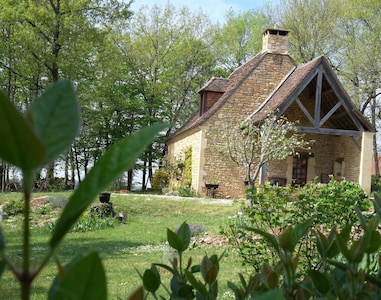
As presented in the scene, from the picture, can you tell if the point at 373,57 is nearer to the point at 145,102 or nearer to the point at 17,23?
the point at 145,102

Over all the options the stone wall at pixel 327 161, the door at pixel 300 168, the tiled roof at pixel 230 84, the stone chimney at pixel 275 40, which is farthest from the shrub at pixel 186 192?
the stone chimney at pixel 275 40

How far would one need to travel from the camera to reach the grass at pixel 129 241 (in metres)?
5.26

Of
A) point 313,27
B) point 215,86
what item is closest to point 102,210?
point 215,86

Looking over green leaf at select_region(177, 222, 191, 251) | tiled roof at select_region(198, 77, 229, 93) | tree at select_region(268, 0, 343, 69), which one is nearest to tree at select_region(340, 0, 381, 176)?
tree at select_region(268, 0, 343, 69)

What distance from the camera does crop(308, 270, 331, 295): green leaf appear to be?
75cm

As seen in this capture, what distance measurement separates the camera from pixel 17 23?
2181 centimetres

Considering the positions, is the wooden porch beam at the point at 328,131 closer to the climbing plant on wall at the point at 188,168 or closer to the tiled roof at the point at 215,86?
the tiled roof at the point at 215,86

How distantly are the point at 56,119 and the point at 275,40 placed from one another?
20.5m

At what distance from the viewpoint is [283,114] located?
1977cm

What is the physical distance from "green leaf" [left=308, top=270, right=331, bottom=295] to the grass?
33.1 inches

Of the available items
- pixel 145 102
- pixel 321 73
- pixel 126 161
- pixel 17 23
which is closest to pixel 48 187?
pixel 17 23

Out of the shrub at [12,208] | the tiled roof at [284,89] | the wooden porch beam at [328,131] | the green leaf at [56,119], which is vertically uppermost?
the tiled roof at [284,89]

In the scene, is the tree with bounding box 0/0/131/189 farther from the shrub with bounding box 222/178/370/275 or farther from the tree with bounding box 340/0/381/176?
the shrub with bounding box 222/178/370/275

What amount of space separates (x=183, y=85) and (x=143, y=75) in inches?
115
